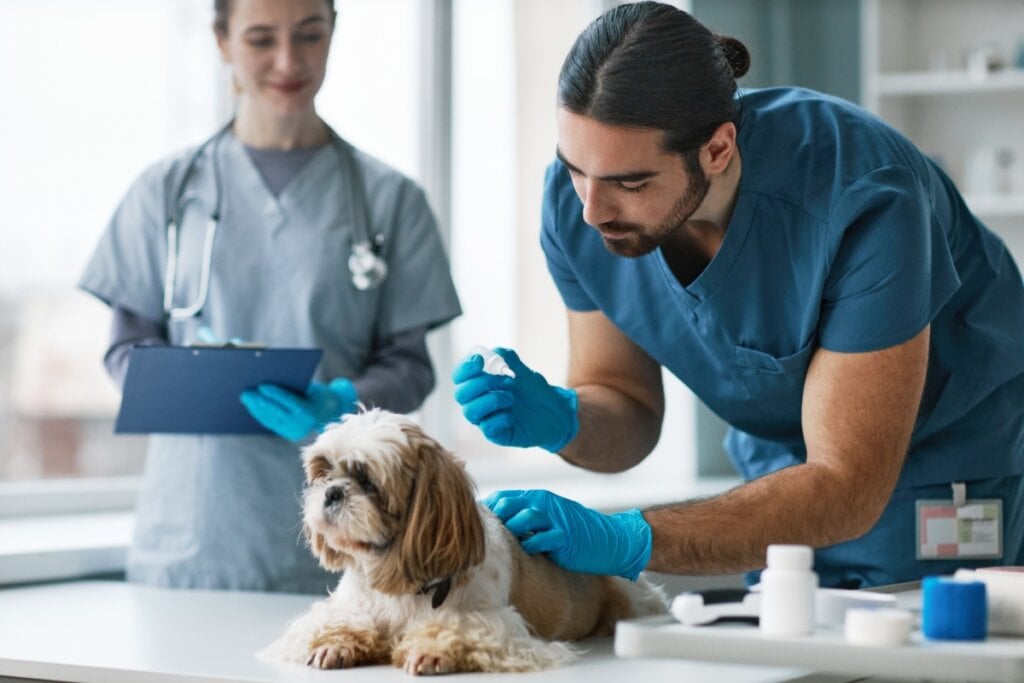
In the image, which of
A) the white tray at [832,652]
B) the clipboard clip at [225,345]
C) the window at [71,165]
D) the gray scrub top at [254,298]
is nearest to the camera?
the white tray at [832,652]

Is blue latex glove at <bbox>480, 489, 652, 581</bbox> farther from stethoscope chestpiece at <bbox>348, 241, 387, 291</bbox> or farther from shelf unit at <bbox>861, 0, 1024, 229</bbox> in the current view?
shelf unit at <bbox>861, 0, 1024, 229</bbox>

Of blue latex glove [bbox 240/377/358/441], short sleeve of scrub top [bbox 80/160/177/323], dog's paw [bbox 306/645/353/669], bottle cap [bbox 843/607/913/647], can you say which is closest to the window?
short sleeve of scrub top [bbox 80/160/177/323]

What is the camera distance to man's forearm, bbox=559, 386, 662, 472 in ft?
6.11

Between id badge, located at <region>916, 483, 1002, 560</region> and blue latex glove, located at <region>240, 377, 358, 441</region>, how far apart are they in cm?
88

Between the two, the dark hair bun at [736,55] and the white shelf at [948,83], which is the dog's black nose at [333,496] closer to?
the dark hair bun at [736,55]

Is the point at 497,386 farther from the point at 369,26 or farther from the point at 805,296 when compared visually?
the point at 369,26

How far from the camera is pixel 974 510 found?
1832mm

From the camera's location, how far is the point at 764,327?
176 cm

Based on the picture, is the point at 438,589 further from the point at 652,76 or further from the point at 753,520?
the point at 652,76

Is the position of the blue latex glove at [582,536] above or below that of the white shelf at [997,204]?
below

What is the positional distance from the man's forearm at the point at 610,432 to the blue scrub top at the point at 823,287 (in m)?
0.10

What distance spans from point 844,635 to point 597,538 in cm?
40

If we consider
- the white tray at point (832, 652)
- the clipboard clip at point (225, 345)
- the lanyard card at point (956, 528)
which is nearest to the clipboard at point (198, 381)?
the clipboard clip at point (225, 345)

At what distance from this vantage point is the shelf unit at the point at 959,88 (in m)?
4.05
